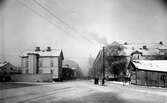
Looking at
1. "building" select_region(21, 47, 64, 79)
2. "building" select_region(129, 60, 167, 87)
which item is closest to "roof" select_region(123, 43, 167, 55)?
"building" select_region(21, 47, 64, 79)


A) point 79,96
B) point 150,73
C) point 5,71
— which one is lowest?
point 5,71

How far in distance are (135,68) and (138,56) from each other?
101 feet

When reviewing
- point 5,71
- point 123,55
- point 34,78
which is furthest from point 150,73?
point 5,71

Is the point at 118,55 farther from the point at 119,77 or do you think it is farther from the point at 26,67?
the point at 26,67

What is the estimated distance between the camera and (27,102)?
1205cm

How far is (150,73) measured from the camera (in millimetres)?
33312

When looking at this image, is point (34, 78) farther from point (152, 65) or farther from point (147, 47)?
point (147, 47)

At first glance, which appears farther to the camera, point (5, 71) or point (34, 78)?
point (5, 71)

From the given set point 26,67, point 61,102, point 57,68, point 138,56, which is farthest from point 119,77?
point 61,102

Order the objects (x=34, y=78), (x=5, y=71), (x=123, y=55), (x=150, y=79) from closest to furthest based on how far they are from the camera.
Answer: (x=150, y=79) < (x=34, y=78) < (x=123, y=55) < (x=5, y=71)

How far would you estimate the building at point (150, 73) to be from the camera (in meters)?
31.9

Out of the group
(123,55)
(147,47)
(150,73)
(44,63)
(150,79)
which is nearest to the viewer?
(150,79)

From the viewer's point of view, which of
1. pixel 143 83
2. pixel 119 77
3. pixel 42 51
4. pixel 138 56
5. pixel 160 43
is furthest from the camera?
pixel 160 43

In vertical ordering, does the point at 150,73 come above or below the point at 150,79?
above
